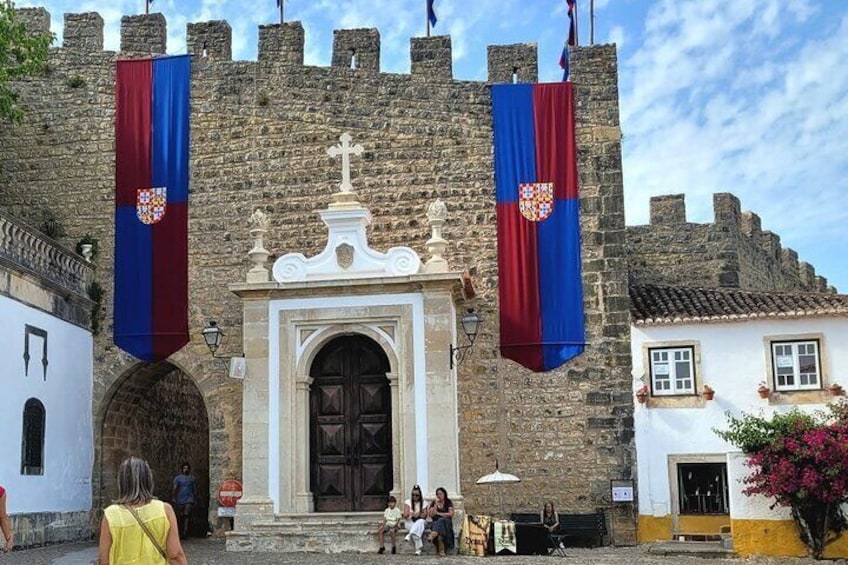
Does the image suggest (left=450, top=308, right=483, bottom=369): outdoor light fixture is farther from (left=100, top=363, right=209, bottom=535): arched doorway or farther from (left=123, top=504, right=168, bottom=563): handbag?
(left=123, top=504, right=168, bottom=563): handbag

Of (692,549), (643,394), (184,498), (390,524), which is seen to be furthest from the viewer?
(184,498)

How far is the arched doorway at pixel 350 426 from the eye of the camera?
15.9 meters

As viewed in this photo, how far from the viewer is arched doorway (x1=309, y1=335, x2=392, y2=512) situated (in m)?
15.9

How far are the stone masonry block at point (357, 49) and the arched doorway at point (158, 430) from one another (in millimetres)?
5590

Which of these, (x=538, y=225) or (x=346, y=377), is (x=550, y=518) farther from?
(x=538, y=225)

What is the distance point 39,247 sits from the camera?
1619 centimetres

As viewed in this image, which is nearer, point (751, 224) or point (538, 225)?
point (538, 225)

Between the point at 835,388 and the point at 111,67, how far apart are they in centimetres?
1217

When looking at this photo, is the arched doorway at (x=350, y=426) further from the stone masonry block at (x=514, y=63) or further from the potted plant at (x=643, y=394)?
the stone masonry block at (x=514, y=63)

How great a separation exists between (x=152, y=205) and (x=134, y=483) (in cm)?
1308

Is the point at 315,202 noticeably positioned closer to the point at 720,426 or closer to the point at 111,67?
the point at 111,67

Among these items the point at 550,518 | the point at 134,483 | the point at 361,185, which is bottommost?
the point at 550,518

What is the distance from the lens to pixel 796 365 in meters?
16.0

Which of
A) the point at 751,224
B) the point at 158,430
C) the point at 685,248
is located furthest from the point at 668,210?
the point at 158,430
